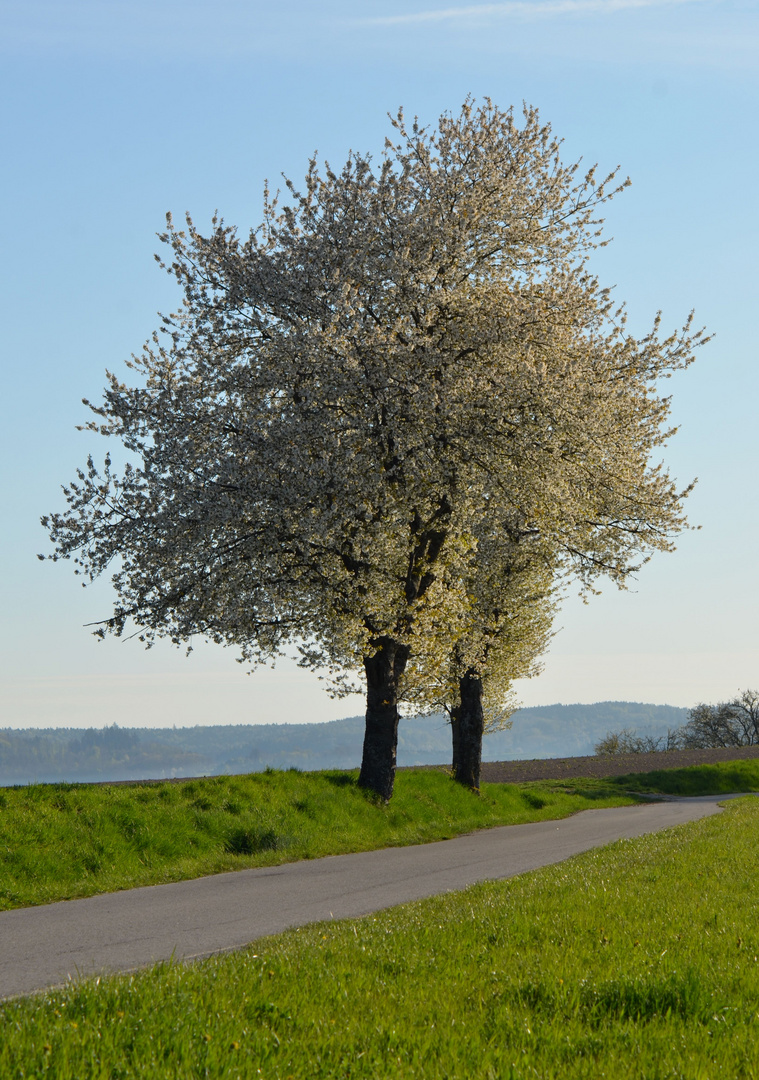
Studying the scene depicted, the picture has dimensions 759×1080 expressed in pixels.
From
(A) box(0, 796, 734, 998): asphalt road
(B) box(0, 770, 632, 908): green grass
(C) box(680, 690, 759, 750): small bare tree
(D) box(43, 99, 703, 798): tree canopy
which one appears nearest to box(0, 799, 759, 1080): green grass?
(A) box(0, 796, 734, 998): asphalt road

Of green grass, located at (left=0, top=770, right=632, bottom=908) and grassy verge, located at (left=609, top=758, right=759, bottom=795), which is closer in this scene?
green grass, located at (left=0, top=770, right=632, bottom=908)

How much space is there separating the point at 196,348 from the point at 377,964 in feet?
66.2

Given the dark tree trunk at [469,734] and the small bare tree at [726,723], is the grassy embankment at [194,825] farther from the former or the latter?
the small bare tree at [726,723]

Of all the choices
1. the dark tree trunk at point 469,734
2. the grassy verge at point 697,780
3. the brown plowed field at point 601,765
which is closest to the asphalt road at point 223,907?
the dark tree trunk at point 469,734

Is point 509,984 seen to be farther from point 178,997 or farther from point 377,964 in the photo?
point 178,997

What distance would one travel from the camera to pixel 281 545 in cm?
2353

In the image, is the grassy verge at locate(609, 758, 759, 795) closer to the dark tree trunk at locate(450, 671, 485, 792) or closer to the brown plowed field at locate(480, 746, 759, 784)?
the brown plowed field at locate(480, 746, 759, 784)

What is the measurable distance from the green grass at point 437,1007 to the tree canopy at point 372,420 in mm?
13783

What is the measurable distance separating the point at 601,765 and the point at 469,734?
31146mm

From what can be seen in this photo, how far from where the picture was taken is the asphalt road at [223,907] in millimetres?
9641

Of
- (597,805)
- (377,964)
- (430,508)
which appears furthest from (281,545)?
(597,805)

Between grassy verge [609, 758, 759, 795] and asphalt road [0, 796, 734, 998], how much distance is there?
2987 cm

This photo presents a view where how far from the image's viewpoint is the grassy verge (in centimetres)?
4916

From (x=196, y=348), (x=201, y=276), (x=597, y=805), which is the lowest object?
(x=597, y=805)
